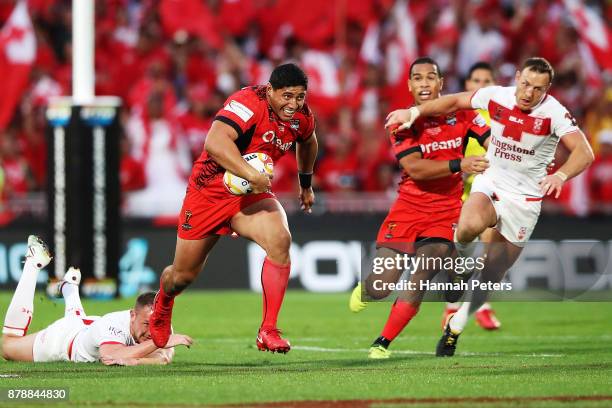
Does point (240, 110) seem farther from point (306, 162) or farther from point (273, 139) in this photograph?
point (306, 162)

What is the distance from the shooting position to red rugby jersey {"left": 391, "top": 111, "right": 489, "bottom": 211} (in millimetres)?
11070

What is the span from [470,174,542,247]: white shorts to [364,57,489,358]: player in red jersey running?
1.05 ft

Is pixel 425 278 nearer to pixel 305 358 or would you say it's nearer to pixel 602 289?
pixel 305 358

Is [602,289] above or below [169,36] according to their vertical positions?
below

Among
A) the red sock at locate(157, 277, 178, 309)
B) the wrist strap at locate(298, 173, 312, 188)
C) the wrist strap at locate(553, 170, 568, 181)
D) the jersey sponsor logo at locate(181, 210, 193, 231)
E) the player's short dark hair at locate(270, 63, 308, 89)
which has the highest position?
the player's short dark hair at locate(270, 63, 308, 89)

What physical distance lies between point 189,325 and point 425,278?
429 centimetres

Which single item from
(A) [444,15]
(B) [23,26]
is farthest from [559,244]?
(B) [23,26]

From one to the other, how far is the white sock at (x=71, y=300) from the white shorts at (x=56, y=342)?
17 cm

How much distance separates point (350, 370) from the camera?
952 centimetres

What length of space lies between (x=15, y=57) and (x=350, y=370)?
38.7 feet

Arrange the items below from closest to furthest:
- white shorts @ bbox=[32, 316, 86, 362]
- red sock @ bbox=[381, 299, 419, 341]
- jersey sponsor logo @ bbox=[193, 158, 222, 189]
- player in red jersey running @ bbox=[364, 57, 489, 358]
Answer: jersey sponsor logo @ bbox=[193, 158, 222, 189] → white shorts @ bbox=[32, 316, 86, 362] → red sock @ bbox=[381, 299, 419, 341] → player in red jersey running @ bbox=[364, 57, 489, 358]

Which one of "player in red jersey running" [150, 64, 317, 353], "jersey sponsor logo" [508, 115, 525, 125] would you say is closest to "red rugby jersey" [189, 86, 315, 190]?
"player in red jersey running" [150, 64, 317, 353]

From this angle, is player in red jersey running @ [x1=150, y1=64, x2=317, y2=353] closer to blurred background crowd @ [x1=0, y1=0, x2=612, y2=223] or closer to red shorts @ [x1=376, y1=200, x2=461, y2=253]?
red shorts @ [x1=376, y1=200, x2=461, y2=253]

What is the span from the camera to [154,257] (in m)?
18.7
